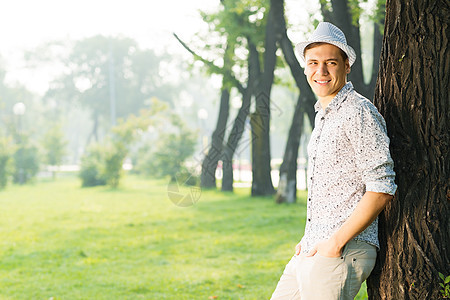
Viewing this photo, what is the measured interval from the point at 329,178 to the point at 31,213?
1534 cm

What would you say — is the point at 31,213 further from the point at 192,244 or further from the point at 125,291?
the point at 125,291

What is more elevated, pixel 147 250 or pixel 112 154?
Answer: pixel 112 154

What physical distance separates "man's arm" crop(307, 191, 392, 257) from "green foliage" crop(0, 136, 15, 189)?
27.0m

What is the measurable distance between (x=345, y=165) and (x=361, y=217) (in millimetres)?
263

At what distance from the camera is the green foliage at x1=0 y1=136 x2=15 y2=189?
A: 27344 millimetres

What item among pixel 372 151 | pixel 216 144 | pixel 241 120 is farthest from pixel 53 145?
pixel 372 151

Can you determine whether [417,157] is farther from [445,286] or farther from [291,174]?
[291,174]

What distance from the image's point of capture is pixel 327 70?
2.81m

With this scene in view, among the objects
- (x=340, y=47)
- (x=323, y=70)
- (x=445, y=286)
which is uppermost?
(x=340, y=47)

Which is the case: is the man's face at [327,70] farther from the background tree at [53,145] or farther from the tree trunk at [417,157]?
the background tree at [53,145]

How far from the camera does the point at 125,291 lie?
7.22 metres

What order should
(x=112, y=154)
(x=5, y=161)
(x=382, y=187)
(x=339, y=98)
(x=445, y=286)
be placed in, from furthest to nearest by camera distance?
(x=5, y=161) → (x=112, y=154) → (x=445, y=286) → (x=339, y=98) → (x=382, y=187)

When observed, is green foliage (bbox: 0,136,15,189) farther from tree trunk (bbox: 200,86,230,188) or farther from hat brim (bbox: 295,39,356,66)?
hat brim (bbox: 295,39,356,66)

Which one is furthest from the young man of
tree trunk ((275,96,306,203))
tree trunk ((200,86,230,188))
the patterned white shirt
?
tree trunk ((200,86,230,188))
